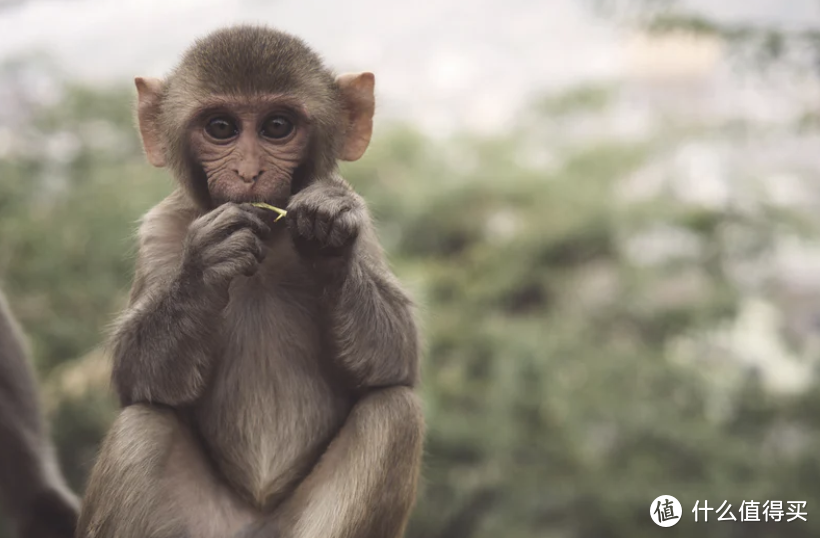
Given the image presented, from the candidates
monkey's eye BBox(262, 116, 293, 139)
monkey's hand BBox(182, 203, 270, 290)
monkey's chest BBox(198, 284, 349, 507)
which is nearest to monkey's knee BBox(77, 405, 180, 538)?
monkey's chest BBox(198, 284, 349, 507)

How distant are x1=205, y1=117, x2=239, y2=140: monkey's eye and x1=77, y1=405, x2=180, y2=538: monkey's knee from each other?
0.86 meters

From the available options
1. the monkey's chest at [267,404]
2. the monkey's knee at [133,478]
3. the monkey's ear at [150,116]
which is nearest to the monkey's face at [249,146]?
the monkey's ear at [150,116]

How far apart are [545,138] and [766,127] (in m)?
2.34

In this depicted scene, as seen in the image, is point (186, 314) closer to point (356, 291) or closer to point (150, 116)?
point (356, 291)

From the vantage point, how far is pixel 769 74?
7.66 m

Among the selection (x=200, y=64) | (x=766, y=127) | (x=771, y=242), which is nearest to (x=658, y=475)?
(x=771, y=242)

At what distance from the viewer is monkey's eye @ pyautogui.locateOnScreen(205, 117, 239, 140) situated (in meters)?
2.83

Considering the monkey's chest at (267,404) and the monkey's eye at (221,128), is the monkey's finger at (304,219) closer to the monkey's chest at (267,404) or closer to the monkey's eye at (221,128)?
the monkey's eye at (221,128)

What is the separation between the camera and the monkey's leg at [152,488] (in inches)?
113

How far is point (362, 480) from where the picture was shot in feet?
9.66

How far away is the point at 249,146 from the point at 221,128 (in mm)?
165

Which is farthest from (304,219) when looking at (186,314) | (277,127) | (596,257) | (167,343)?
(596,257)

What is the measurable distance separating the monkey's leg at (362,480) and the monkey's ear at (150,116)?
3.42 feet

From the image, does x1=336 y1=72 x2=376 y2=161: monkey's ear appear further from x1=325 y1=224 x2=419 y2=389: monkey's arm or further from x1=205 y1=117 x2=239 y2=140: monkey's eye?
x1=205 y1=117 x2=239 y2=140: monkey's eye
